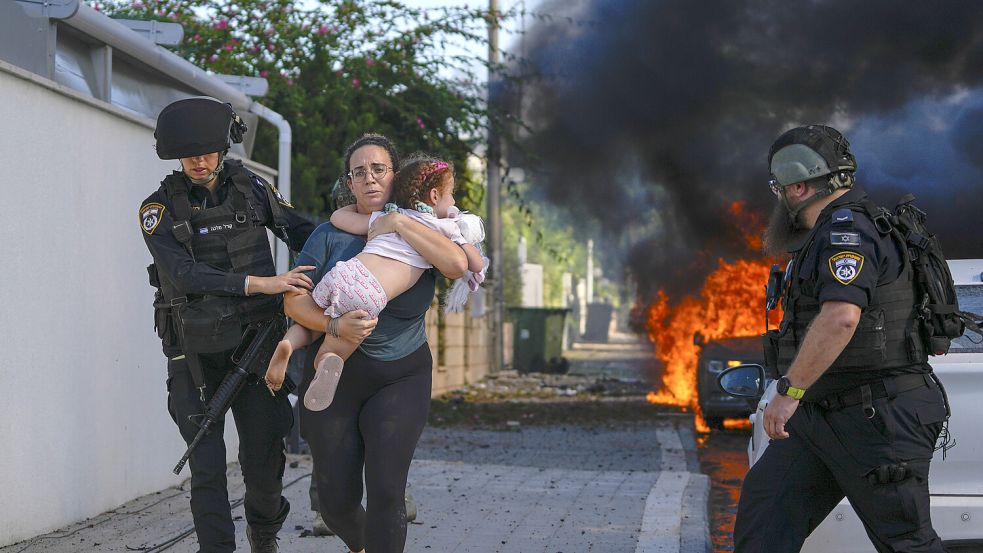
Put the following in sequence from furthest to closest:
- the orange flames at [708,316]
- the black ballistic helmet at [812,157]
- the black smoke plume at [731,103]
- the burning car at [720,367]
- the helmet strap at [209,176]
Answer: the orange flames at [708,316]
the black smoke plume at [731,103]
the burning car at [720,367]
the helmet strap at [209,176]
the black ballistic helmet at [812,157]

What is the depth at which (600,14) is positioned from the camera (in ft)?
57.8

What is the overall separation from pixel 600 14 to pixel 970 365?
547 inches

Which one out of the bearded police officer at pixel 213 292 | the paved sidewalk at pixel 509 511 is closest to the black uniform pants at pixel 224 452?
the bearded police officer at pixel 213 292

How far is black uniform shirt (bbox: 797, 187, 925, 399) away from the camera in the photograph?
3439mm

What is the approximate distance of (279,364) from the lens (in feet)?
13.1

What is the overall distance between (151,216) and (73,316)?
1987 millimetres

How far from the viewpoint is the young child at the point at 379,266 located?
154 inches

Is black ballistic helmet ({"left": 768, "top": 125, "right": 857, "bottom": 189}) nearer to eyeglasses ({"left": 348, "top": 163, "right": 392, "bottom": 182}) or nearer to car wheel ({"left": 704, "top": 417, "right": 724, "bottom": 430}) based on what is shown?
eyeglasses ({"left": 348, "top": 163, "right": 392, "bottom": 182})

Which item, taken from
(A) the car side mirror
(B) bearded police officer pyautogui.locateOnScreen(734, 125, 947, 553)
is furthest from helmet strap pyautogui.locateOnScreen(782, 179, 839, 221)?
(A) the car side mirror

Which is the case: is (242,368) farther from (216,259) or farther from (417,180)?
(417,180)

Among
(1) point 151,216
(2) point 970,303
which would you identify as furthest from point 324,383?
(2) point 970,303

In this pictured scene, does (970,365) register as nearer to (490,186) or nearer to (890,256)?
(890,256)

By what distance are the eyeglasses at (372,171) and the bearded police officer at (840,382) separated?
136 cm

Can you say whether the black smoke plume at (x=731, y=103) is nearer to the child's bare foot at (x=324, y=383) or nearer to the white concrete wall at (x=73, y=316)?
the white concrete wall at (x=73, y=316)
